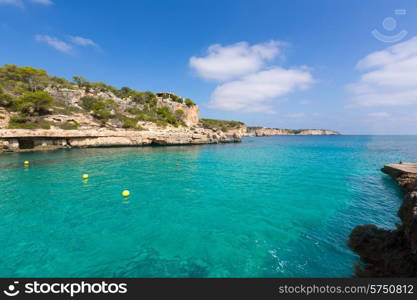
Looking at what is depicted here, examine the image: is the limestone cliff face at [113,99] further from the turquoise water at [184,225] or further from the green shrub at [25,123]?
the turquoise water at [184,225]

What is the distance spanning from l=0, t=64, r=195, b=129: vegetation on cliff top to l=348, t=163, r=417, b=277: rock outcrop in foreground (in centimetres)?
→ 4348

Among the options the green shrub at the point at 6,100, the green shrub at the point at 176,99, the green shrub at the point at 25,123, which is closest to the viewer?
the green shrub at the point at 25,123

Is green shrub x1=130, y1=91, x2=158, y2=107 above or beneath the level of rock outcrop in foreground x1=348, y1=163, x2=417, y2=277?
above

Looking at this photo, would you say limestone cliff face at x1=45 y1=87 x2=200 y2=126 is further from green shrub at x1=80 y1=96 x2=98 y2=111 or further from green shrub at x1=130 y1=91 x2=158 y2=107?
green shrub at x1=130 y1=91 x2=158 y2=107

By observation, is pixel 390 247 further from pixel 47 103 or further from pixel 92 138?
pixel 47 103

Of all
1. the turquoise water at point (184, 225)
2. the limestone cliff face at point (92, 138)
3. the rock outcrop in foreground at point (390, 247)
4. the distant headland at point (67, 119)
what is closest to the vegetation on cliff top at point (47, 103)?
the distant headland at point (67, 119)

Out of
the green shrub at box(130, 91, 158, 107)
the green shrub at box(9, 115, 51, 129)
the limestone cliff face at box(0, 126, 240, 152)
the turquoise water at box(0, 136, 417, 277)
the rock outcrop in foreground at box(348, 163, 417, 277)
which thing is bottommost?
the turquoise water at box(0, 136, 417, 277)

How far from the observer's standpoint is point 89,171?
1584 centimetres

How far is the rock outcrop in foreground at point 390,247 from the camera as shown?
4.00m

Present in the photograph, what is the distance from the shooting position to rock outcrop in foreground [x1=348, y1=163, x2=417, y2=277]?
13.1 ft

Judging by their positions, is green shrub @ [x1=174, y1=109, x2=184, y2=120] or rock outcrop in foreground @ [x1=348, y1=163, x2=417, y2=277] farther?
green shrub @ [x1=174, y1=109, x2=184, y2=120]

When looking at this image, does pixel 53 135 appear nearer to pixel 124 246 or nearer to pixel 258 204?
pixel 124 246

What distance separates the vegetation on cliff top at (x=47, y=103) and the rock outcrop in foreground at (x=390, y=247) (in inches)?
1712

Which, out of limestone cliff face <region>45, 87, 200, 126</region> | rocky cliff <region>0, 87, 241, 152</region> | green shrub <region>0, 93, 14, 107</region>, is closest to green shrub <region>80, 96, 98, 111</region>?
rocky cliff <region>0, 87, 241, 152</region>
